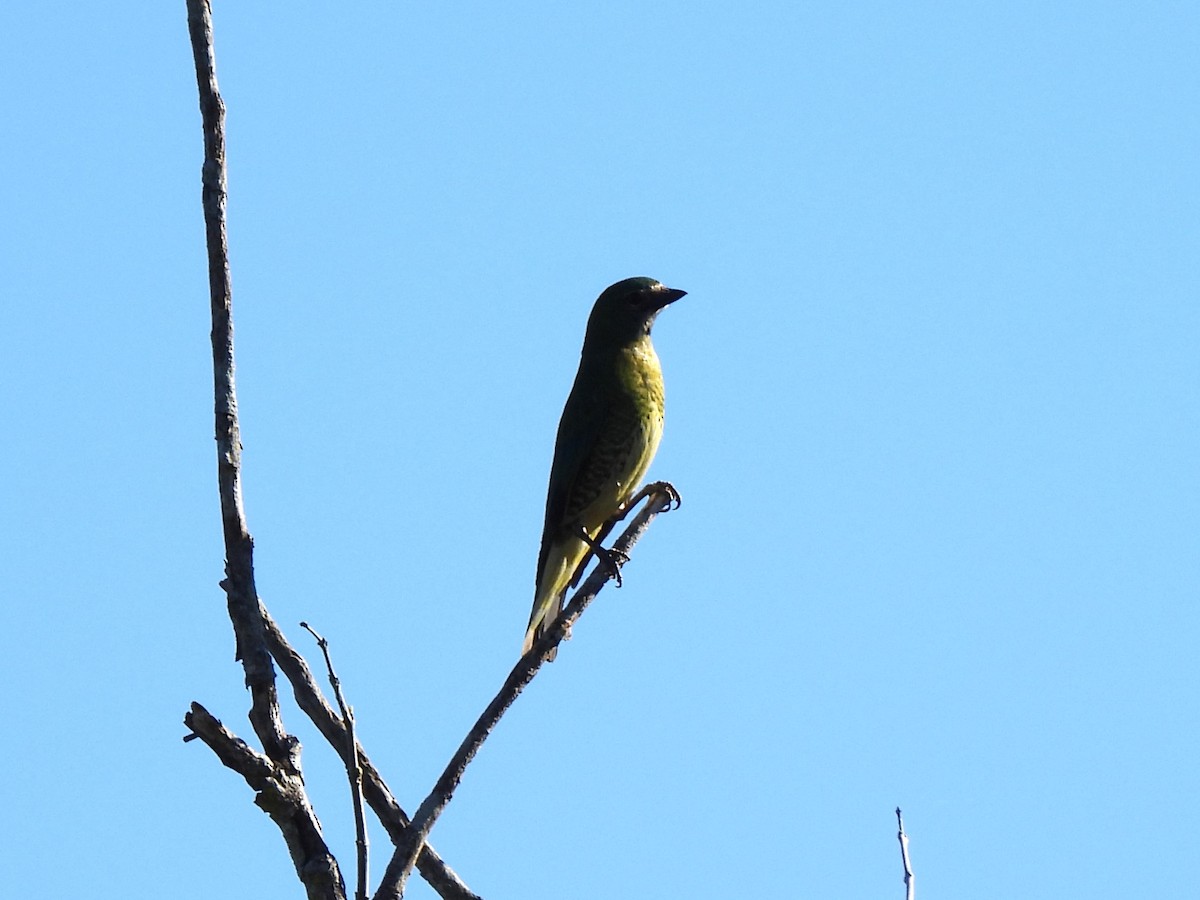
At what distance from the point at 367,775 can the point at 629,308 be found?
3.68 metres

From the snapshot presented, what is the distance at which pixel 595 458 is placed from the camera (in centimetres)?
675

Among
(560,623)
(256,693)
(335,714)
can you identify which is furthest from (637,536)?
(256,693)

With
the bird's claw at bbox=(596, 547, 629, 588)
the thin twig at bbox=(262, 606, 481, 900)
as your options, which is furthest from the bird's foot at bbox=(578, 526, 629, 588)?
the thin twig at bbox=(262, 606, 481, 900)

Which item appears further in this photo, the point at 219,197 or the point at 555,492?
the point at 555,492

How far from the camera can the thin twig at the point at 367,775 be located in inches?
157

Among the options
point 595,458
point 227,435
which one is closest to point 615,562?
point 227,435

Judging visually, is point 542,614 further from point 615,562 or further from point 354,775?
point 354,775

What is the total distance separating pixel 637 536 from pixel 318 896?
1.80m

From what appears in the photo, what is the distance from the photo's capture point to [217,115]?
3.55 metres

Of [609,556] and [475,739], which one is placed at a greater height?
[609,556]

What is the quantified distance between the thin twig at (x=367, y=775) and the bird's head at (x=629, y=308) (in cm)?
349

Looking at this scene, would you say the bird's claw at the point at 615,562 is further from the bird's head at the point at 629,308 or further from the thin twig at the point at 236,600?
the bird's head at the point at 629,308

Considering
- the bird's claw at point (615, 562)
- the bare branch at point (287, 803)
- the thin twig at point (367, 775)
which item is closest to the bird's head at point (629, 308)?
the bird's claw at point (615, 562)

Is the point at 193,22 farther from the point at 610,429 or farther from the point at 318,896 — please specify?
the point at 610,429
